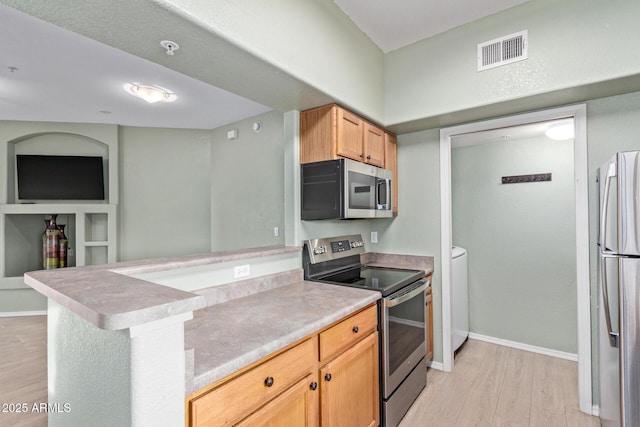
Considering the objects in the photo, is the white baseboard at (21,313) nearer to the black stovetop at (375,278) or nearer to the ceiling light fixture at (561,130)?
the black stovetop at (375,278)

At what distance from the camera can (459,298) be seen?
314cm

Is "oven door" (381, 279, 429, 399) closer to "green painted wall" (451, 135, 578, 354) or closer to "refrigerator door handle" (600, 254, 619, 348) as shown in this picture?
"refrigerator door handle" (600, 254, 619, 348)

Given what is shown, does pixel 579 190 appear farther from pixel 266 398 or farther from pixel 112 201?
pixel 112 201

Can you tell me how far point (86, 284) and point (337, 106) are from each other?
184 cm

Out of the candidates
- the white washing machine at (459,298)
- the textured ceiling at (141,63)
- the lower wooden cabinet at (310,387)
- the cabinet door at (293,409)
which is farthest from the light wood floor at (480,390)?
the textured ceiling at (141,63)

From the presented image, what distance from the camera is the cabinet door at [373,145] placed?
2.59m

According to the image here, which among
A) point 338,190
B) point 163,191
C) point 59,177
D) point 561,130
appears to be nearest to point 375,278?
point 338,190

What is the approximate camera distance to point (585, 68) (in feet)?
6.37

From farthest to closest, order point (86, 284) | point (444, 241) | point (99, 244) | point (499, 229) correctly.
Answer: point (99, 244), point (499, 229), point (444, 241), point (86, 284)

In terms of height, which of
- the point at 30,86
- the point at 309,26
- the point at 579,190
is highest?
the point at 30,86

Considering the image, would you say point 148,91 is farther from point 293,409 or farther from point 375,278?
point 293,409

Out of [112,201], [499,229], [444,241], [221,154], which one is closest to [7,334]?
[112,201]

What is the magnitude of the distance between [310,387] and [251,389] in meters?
0.39

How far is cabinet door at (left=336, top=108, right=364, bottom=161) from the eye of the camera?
2.28 m
